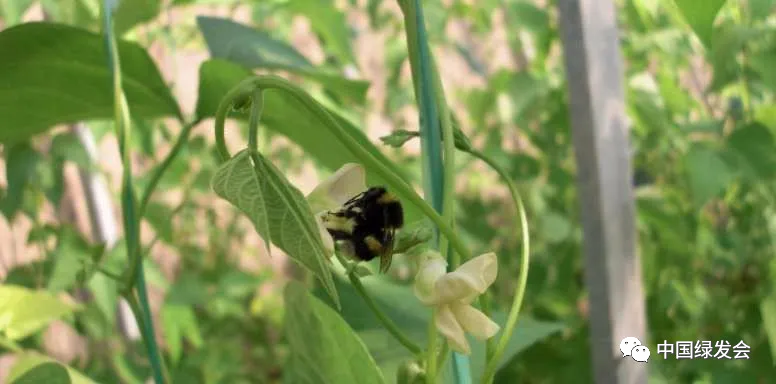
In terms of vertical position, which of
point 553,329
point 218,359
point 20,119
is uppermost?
point 20,119

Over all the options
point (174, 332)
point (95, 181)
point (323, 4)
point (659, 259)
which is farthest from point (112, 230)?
point (659, 259)

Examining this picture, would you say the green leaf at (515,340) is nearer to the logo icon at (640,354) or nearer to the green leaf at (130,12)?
the logo icon at (640,354)

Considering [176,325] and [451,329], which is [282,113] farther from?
[176,325]

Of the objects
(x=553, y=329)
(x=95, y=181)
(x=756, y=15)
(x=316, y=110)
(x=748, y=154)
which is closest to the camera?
(x=316, y=110)

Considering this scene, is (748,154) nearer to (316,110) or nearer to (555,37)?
(555,37)

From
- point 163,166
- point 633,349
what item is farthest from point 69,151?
point 633,349

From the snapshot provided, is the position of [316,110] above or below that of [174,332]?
above

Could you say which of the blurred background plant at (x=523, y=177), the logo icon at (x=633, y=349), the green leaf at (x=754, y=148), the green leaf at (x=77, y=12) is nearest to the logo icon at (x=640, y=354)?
the logo icon at (x=633, y=349)
